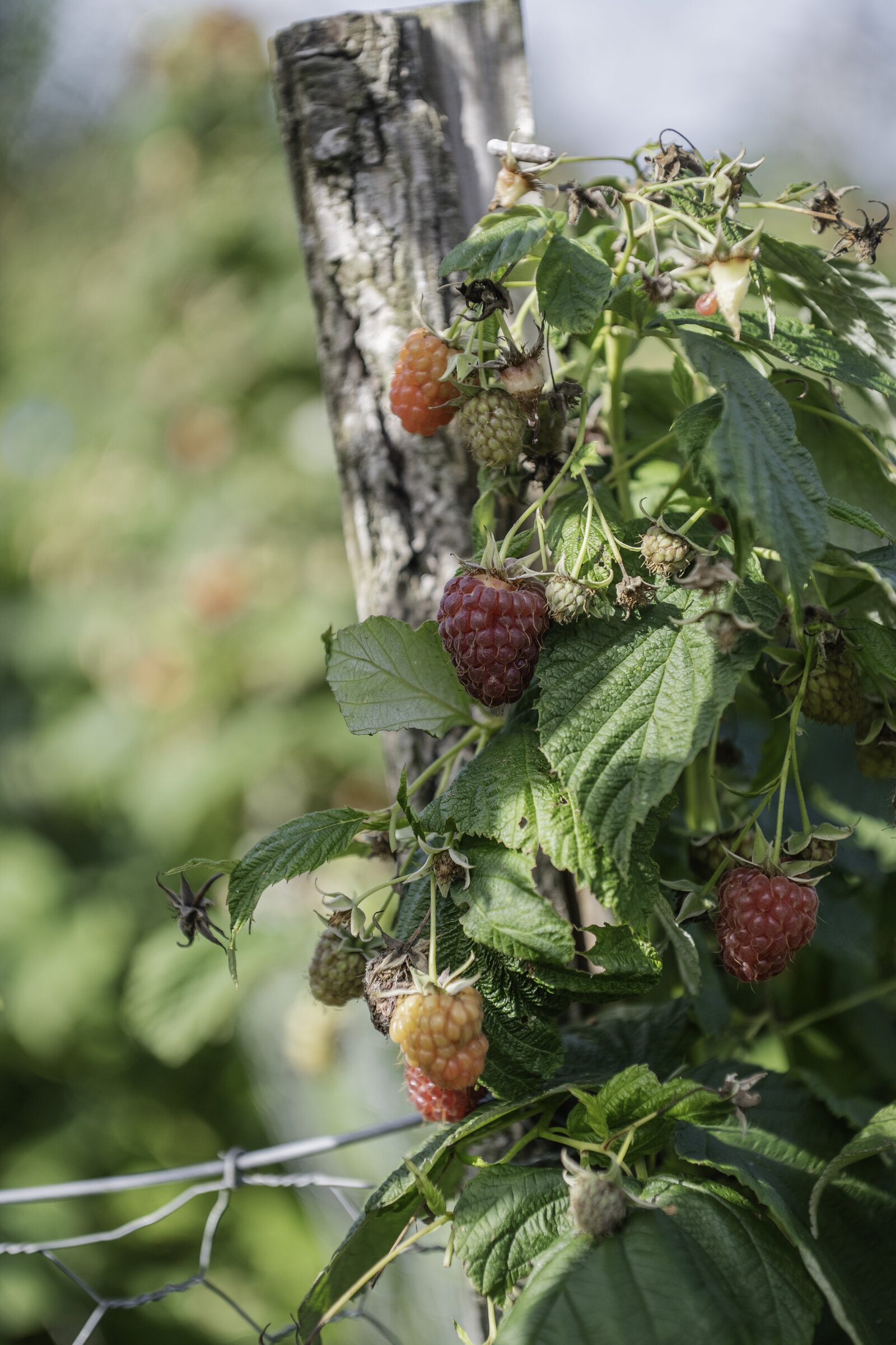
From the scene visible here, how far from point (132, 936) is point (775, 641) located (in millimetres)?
1698

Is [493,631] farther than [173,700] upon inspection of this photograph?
No

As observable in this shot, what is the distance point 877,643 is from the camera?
1.39ft

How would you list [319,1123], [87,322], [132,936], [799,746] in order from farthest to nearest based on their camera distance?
[87,322], [132,936], [319,1123], [799,746]

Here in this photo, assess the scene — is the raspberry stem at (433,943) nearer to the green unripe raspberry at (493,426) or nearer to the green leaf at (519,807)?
the green leaf at (519,807)

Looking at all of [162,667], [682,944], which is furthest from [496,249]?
[162,667]

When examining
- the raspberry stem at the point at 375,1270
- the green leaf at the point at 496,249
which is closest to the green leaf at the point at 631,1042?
the raspberry stem at the point at 375,1270

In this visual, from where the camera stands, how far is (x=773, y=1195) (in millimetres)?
411

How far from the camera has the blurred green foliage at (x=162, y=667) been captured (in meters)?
1.69

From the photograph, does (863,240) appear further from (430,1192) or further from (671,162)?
(430,1192)

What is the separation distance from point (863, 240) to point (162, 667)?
148cm

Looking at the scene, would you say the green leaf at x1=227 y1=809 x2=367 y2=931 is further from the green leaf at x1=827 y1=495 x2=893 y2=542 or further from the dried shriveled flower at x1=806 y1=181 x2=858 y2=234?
the dried shriveled flower at x1=806 y1=181 x2=858 y2=234

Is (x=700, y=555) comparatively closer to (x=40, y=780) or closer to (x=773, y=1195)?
(x=773, y=1195)

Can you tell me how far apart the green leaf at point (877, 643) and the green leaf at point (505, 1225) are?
0.27m

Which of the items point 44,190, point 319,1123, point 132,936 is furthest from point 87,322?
point 319,1123
